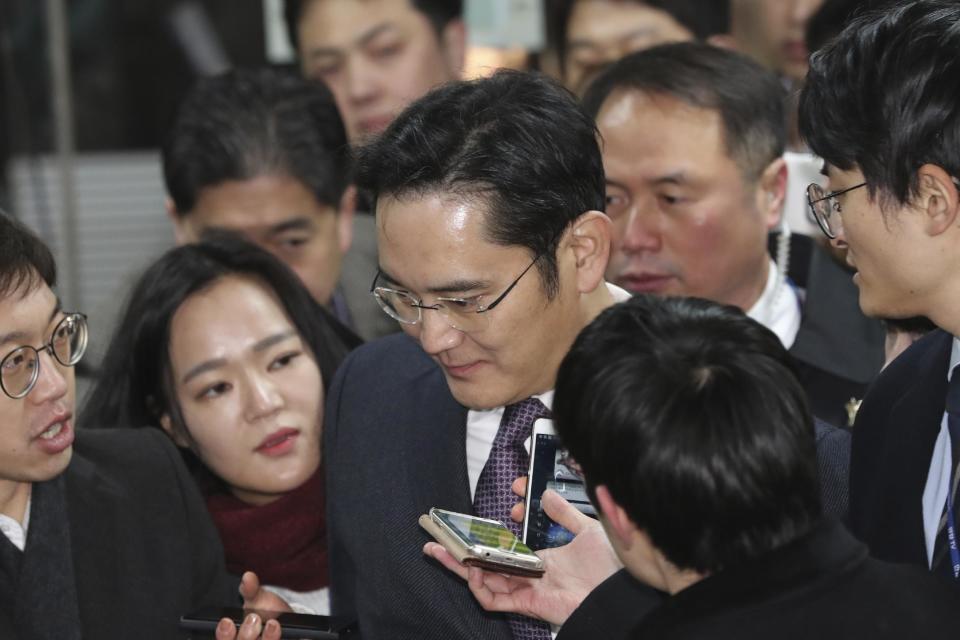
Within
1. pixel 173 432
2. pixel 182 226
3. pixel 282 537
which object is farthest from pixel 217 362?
pixel 182 226

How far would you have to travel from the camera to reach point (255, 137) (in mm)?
4145

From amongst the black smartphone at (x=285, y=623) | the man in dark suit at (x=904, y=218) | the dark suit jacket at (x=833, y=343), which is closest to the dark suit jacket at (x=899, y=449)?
the man in dark suit at (x=904, y=218)

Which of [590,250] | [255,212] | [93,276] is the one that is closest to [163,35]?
[93,276]


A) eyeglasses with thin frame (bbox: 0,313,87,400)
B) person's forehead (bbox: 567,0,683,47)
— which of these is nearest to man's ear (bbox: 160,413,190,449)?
eyeglasses with thin frame (bbox: 0,313,87,400)

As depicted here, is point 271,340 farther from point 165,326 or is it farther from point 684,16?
point 684,16

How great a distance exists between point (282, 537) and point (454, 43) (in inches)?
96.1

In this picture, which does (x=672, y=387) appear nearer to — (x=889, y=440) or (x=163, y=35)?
(x=889, y=440)

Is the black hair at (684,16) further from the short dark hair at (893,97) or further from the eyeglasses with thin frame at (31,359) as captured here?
the eyeglasses with thin frame at (31,359)

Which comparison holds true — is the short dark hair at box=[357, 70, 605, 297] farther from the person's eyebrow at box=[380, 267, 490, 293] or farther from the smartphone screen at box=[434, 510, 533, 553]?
the smartphone screen at box=[434, 510, 533, 553]

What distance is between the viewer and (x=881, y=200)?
2.28 metres

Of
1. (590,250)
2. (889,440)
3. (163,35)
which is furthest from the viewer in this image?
(163,35)

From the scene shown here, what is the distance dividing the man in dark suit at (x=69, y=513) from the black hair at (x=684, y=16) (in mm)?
2480

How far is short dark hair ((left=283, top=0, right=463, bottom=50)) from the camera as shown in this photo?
5016mm

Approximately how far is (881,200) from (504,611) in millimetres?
964
